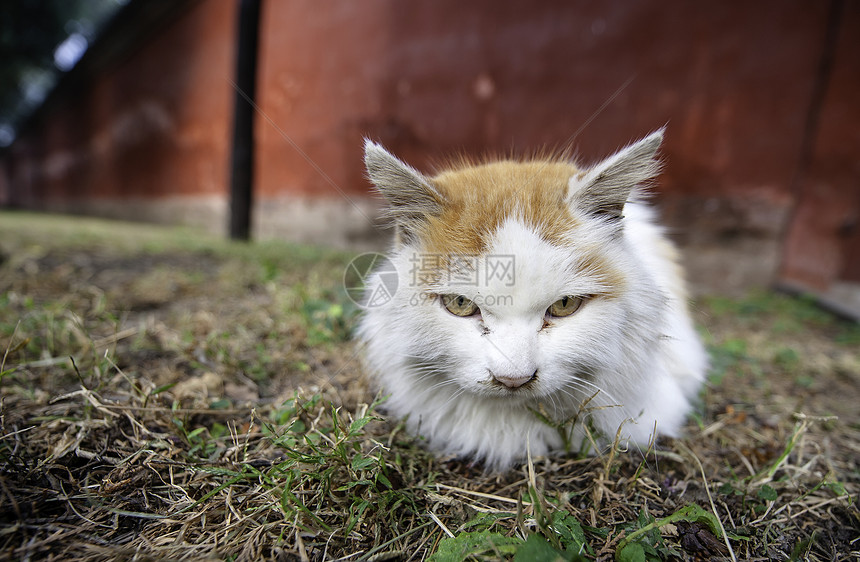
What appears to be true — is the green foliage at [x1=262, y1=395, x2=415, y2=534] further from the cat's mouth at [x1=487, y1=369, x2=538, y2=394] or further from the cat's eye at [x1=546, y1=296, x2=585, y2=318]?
the cat's eye at [x1=546, y1=296, x2=585, y2=318]

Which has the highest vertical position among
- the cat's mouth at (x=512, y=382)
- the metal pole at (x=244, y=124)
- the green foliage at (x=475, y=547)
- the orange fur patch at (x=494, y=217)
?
the metal pole at (x=244, y=124)

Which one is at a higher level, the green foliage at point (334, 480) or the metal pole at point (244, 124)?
the metal pole at point (244, 124)

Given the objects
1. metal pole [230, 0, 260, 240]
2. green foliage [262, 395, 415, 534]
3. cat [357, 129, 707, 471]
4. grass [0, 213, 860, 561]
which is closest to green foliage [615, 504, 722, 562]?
grass [0, 213, 860, 561]

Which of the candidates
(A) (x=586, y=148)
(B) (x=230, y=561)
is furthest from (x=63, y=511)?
(A) (x=586, y=148)

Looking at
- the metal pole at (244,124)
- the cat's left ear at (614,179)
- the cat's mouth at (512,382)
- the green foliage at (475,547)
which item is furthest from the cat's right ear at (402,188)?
the metal pole at (244,124)

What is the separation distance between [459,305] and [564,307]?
0.31 metres

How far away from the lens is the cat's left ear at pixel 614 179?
1.23 meters

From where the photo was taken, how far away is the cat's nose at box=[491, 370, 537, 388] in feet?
3.64

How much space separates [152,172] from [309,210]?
22.2 ft

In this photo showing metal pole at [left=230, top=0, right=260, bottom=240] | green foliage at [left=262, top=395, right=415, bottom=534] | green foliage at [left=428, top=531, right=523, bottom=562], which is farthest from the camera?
metal pole at [left=230, top=0, right=260, bottom=240]

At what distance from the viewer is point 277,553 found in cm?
99

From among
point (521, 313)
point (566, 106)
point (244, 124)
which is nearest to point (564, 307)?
point (521, 313)

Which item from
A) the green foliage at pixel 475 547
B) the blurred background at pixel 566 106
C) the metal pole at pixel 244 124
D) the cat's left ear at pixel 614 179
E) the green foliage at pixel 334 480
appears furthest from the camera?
the metal pole at pixel 244 124

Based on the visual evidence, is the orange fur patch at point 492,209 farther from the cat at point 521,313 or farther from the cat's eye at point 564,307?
the cat's eye at point 564,307
